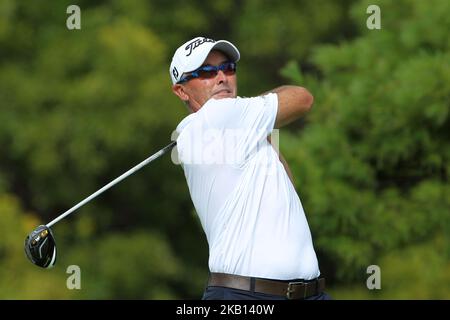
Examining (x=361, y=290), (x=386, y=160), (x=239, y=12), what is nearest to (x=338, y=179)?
(x=386, y=160)

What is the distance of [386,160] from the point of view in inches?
277

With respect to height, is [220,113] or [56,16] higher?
[56,16]

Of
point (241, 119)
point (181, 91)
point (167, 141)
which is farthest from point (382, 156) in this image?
point (167, 141)

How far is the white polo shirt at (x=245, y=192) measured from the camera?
3750 millimetres

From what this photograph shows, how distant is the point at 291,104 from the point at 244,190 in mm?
366

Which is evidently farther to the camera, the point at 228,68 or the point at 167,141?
the point at 167,141

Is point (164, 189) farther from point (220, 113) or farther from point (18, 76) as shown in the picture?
point (220, 113)

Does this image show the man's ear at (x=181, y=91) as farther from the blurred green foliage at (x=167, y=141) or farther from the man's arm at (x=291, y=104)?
the blurred green foliage at (x=167, y=141)

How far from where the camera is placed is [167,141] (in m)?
11.6

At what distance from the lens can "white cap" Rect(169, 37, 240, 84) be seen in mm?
3959

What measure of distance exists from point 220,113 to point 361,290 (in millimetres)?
5140

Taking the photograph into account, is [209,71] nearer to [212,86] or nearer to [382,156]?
[212,86]

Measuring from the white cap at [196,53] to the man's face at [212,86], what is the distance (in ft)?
0.11

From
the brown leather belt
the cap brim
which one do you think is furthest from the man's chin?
the brown leather belt
